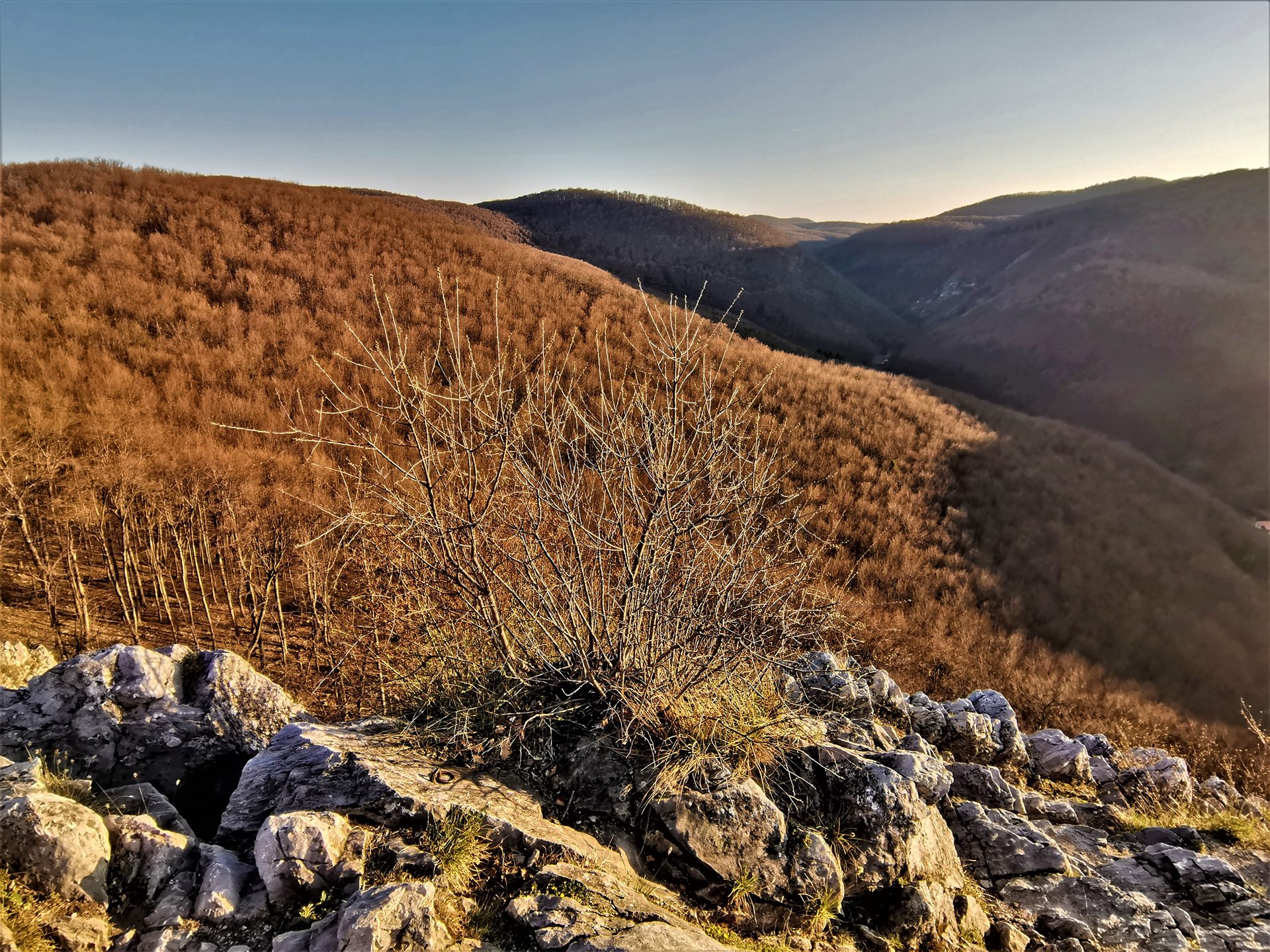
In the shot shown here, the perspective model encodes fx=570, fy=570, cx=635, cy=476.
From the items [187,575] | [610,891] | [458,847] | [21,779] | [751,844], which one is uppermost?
[21,779]

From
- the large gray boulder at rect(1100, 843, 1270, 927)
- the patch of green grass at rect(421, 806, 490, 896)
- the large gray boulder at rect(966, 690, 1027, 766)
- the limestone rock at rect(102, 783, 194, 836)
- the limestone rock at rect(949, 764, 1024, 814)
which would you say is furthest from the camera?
the large gray boulder at rect(966, 690, 1027, 766)

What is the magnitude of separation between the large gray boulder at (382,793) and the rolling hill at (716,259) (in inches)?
1814

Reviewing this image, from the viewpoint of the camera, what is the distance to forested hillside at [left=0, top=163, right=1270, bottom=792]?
8031 mm

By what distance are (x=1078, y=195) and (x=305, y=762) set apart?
190866 millimetres

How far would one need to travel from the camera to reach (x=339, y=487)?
1084cm

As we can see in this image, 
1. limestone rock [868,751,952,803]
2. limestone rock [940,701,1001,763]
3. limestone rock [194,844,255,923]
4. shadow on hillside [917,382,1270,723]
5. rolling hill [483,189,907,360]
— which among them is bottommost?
shadow on hillside [917,382,1270,723]

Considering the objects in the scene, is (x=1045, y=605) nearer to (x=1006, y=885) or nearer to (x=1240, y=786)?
(x=1240, y=786)

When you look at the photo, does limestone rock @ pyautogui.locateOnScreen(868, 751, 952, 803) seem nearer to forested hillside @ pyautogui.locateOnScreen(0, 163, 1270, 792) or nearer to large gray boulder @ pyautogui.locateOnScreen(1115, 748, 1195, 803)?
forested hillside @ pyautogui.locateOnScreen(0, 163, 1270, 792)

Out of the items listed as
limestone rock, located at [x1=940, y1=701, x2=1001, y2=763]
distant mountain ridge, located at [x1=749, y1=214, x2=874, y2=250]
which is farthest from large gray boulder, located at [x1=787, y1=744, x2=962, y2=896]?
distant mountain ridge, located at [x1=749, y1=214, x2=874, y2=250]

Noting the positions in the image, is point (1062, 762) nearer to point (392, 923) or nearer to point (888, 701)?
point (888, 701)

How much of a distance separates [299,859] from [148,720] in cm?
211

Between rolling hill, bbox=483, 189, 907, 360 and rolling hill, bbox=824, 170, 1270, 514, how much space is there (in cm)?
718

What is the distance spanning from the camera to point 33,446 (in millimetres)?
7918

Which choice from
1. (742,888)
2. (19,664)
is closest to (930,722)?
(742,888)
